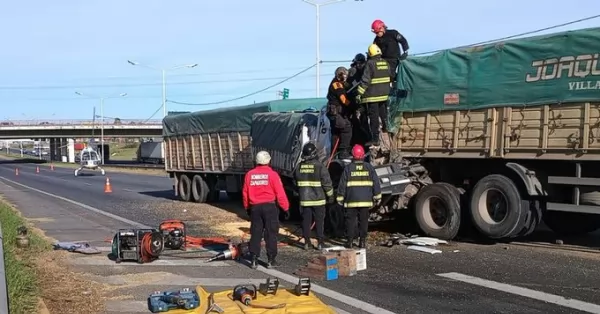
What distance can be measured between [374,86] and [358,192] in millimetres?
2296

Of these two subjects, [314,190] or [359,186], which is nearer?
[359,186]

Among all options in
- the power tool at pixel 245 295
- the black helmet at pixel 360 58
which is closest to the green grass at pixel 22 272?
the power tool at pixel 245 295

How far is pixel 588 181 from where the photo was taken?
1006 cm

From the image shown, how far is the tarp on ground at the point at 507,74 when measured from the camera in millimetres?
10031

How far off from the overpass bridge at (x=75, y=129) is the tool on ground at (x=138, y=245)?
77.4m

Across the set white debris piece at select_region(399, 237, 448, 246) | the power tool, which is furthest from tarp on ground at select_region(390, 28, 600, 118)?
the power tool

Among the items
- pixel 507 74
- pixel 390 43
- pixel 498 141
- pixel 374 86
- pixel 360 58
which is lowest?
pixel 498 141

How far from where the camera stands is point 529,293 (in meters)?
7.70

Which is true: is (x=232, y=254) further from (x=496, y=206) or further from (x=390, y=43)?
(x=390, y=43)

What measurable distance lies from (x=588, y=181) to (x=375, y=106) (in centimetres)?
383

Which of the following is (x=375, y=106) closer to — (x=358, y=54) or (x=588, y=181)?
(x=358, y=54)

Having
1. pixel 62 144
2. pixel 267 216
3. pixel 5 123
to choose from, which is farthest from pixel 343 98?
pixel 62 144

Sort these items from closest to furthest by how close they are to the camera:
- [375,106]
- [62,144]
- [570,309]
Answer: [570,309] < [375,106] < [62,144]

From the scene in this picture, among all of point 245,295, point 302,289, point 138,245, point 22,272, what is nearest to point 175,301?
point 245,295
